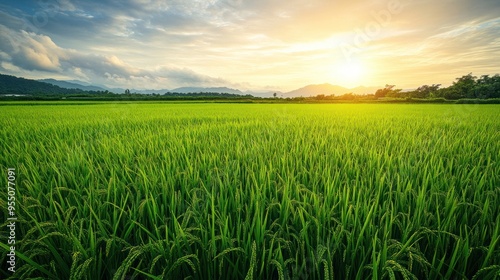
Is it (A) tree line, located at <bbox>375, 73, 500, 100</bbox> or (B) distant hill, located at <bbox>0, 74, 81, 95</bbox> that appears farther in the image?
(B) distant hill, located at <bbox>0, 74, 81, 95</bbox>

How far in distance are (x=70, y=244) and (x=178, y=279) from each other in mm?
494

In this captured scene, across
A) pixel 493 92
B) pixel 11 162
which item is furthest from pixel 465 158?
pixel 493 92

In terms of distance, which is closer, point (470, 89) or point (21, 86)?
point (470, 89)

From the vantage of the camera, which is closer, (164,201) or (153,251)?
(153,251)

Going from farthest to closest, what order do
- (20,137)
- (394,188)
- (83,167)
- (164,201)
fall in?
(20,137)
(83,167)
(394,188)
(164,201)

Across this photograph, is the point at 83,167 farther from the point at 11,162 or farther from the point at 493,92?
the point at 493,92

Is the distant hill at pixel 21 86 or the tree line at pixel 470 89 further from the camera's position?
the distant hill at pixel 21 86

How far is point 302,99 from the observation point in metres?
40.5

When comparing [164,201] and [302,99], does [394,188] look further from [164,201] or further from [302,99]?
[302,99]

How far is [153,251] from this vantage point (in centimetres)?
91

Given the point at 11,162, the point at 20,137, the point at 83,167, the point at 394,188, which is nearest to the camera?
the point at 394,188

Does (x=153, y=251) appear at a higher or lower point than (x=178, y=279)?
higher

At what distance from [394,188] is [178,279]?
1.49 m

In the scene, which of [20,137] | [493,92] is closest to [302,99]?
[493,92]
